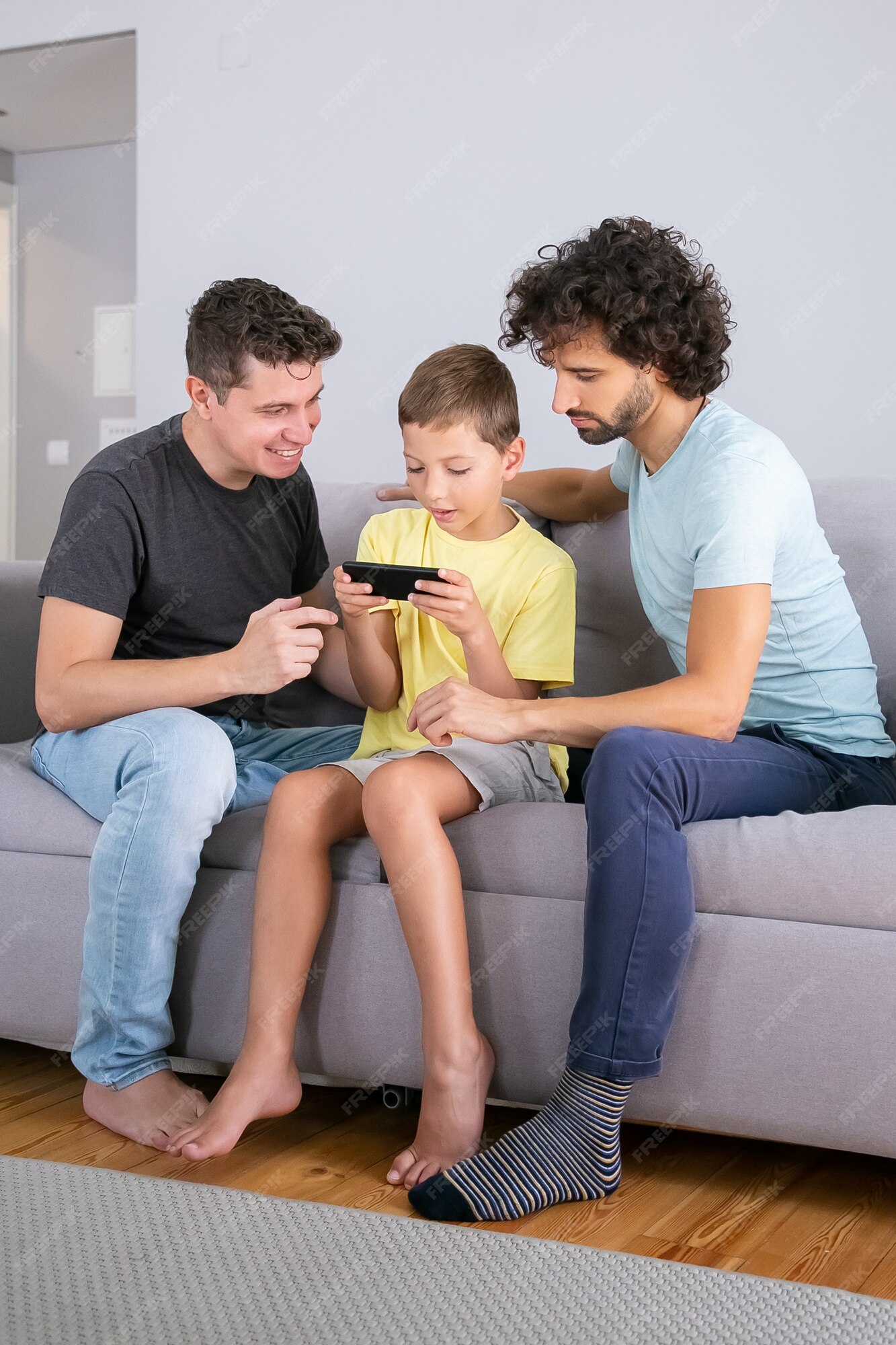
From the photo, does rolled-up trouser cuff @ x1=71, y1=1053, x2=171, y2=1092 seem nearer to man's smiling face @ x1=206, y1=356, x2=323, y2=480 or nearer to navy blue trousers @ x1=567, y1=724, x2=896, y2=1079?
navy blue trousers @ x1=567, y1=724, x2=896, y2=1079

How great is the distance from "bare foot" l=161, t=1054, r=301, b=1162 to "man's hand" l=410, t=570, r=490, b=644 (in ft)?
1.93

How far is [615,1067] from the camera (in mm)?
1355

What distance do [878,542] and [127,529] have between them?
1.15 metres

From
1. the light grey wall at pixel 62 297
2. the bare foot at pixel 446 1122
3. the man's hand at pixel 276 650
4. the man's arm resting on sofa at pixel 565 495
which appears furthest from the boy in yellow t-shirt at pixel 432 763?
the light grey wall at pixel 62 297

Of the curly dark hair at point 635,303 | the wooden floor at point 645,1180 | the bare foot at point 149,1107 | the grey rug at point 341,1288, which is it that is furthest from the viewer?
the curly dark hair at point 635,303

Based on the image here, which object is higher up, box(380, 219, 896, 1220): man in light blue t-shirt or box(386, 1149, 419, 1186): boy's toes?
box(380, 219, 896, 1220): man in light blue t-shirt

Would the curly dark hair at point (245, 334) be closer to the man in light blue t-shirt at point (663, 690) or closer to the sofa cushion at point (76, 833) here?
the man in light blue t-shirt at point (663, 690)

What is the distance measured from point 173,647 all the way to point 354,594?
36 cm

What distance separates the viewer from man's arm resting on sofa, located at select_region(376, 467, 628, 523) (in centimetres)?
208

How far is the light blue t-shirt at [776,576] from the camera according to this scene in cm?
160

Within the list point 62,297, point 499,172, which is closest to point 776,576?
point 499,172

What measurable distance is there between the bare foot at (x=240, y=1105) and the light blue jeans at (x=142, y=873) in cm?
12

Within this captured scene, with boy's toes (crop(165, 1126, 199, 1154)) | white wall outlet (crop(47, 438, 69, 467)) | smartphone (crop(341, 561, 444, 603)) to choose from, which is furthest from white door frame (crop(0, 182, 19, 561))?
boy's toes (crop(165, 1126, 199, 1154))

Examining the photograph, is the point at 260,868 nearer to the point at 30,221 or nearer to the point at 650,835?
the point at 650,835
